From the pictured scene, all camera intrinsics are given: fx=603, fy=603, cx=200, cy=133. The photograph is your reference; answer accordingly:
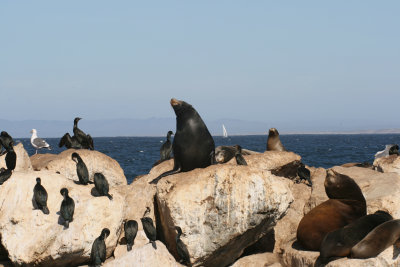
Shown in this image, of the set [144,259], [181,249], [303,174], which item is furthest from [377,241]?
[303,174]

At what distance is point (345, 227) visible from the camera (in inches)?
388

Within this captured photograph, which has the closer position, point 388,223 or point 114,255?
point 388,223

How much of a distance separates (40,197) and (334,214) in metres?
5.28

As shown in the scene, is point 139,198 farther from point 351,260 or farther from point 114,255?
point 351,260

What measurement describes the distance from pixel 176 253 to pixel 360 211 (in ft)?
11.2

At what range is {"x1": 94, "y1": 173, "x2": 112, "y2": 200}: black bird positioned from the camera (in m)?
11.2

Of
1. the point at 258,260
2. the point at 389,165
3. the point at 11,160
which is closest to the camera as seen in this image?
the point at 258,260

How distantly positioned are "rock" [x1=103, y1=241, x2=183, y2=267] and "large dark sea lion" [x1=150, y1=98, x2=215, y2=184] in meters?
2.42

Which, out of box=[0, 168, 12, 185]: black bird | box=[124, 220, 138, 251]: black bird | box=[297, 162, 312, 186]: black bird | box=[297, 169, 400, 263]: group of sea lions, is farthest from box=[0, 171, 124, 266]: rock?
box=[297, 162, 312, 186]: black bird

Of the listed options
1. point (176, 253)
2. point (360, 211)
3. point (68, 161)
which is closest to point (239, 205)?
point (176, 253)

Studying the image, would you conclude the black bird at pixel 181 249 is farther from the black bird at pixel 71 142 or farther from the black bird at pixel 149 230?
the black bird at pixel 71 142

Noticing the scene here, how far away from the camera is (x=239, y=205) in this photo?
35.5ft

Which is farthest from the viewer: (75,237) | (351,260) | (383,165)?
(383,165)

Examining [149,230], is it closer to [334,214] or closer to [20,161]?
[334,214]
